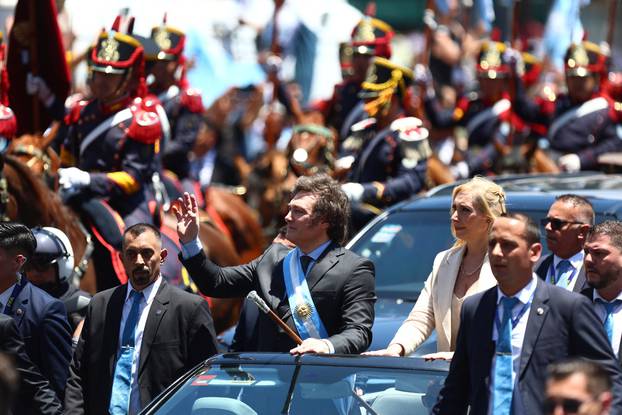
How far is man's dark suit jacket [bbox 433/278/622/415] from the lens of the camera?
5.54m

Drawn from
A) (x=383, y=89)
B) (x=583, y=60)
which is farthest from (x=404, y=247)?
(x=583, y=60)

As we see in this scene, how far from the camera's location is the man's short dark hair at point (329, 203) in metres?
7.16

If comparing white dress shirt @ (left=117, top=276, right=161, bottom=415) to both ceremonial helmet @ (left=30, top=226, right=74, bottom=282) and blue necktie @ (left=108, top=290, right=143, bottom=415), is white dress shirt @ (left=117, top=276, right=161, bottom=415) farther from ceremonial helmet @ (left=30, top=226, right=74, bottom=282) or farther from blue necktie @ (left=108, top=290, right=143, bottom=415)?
ceremonial helmet @ (left=30, top=226, right=74, bottom=282)

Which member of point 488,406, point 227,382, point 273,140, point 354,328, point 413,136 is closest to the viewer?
point 488,406

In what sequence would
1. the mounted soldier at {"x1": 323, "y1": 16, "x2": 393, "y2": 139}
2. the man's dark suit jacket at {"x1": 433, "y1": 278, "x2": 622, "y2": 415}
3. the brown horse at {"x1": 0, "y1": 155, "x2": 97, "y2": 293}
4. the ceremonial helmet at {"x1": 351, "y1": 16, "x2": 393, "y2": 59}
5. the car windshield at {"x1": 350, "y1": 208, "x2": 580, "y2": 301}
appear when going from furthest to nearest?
the ceremonial helmet at {"x1": 351, "y1": 16, "x2": 393, "y2": 59} → the mounted soldier at {"x1": 323, "y1": 16, "x2": 393, "y2": 139} → the brown horse at {"x1": 0, "y1": 155, "x2": 97, "y2": 293} → the car windshield at {"x1": 350, "y1": 208, "x2": 580, "y2": 301} → the man's dark suit jacket at {"x1": 433, "y1": 278, "x2": 622, "y2": 415}

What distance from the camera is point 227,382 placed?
20.2ft

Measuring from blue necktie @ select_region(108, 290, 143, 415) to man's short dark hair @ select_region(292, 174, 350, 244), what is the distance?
3.29ft

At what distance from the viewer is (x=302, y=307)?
6984mm

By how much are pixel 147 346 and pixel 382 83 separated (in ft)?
17.9

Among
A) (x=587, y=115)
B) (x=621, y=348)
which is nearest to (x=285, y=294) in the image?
(x=621, y=348)

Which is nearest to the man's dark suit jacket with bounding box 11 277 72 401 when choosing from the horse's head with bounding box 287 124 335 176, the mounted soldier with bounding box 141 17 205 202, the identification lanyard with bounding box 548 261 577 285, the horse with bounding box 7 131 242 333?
the horse with bounding box 7 131 242 333

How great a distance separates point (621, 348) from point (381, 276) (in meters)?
2.88

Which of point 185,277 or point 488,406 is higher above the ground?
point 488,406

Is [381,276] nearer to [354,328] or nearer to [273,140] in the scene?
[354,328]
